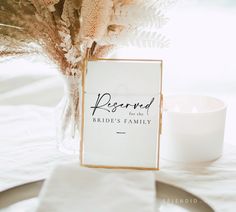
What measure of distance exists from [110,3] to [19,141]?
431 millimetres

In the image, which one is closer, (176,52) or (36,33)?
(36,33)

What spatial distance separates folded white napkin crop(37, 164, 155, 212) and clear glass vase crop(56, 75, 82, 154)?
10 centimetres

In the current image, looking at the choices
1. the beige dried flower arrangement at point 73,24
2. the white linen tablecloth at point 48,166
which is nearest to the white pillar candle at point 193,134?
the white linen tablecloth at point 48,166

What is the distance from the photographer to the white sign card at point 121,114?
920mm

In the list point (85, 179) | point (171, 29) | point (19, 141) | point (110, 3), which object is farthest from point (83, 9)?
point (171, 29)

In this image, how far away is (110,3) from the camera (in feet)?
2.68

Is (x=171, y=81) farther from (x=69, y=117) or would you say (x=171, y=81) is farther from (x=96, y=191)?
(x=96, y=191)

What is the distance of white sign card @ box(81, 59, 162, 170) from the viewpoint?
920mm

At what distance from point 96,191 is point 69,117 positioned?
212 mm

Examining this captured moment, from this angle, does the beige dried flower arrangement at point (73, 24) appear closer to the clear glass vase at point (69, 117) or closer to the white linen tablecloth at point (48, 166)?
the clear glass vase at point (69, 117)

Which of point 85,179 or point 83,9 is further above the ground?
point 83,9

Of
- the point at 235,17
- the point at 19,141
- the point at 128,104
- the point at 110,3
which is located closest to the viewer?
the point at 110,3

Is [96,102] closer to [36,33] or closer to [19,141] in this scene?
[36,33]

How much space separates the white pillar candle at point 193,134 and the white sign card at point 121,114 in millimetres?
42
